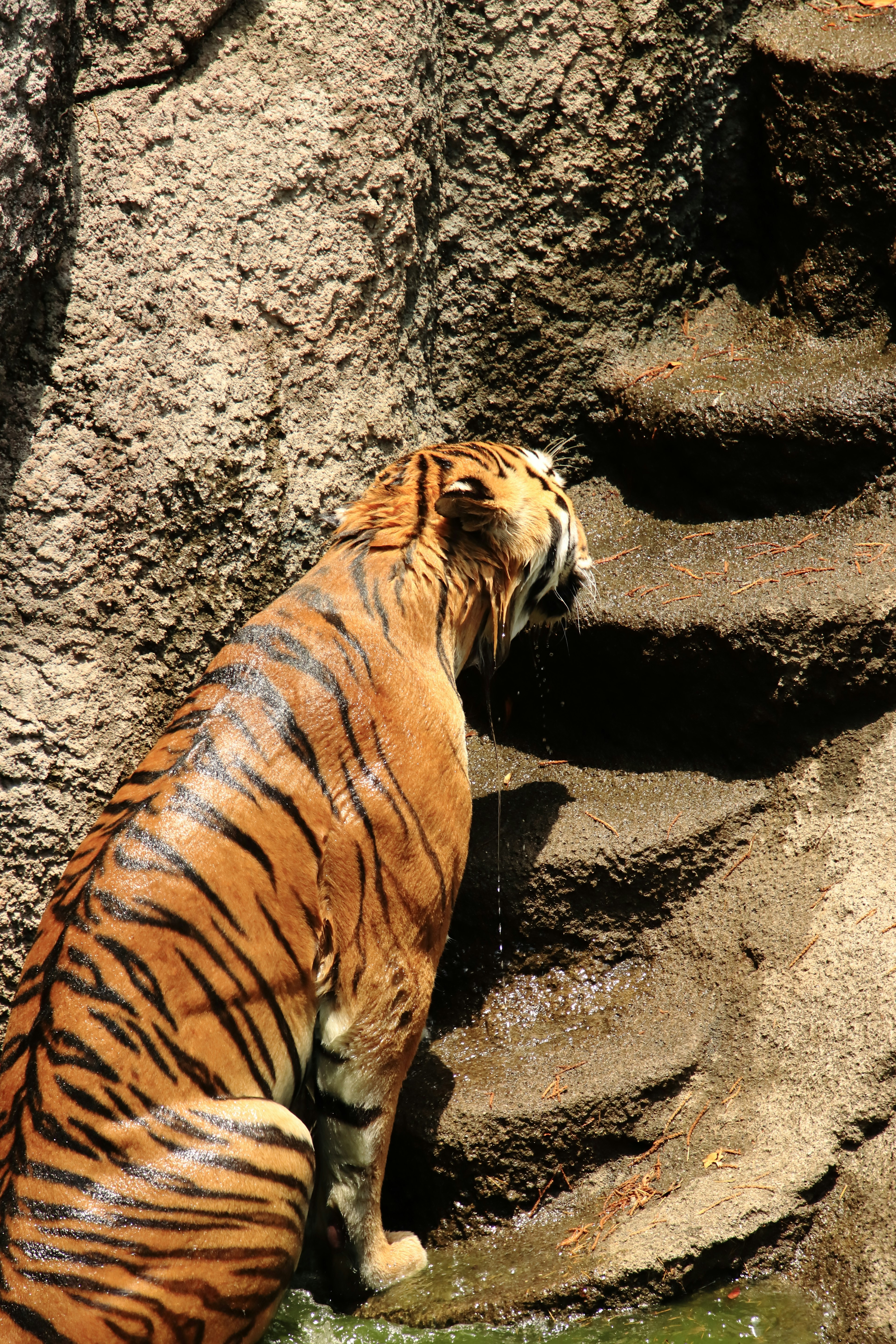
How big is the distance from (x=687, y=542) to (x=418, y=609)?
163cm

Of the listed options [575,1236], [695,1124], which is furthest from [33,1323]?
[695,1124]

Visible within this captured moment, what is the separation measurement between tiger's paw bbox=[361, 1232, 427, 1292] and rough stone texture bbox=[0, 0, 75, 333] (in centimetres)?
281

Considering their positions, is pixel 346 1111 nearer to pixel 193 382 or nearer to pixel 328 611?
pixel 328 611

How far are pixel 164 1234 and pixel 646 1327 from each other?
1.36 metres

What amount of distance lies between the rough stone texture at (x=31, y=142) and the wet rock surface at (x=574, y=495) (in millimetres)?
15

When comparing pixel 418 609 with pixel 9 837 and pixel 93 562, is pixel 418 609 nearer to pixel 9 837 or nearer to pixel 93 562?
pixel 93 562

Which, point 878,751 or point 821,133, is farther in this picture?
point 821,133

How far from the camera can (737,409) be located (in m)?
4.39

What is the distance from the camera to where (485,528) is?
3.44 meters

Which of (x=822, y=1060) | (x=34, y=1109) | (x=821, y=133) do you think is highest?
(x=821, y=133)

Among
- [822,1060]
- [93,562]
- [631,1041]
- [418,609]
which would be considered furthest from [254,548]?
[822,1060]

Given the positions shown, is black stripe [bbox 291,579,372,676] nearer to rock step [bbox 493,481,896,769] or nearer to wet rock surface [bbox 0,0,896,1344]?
wet rock surface [bbox 0,0,896,1344]

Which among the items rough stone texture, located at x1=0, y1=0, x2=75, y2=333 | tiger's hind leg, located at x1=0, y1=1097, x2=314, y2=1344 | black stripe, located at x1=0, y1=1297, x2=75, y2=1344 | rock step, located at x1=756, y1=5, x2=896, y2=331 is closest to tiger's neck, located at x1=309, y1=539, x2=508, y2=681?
rough stone texture, located at x1=0, y1=0, x2=75, y2=333

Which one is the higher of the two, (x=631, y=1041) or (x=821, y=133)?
(x=821, y=133)
